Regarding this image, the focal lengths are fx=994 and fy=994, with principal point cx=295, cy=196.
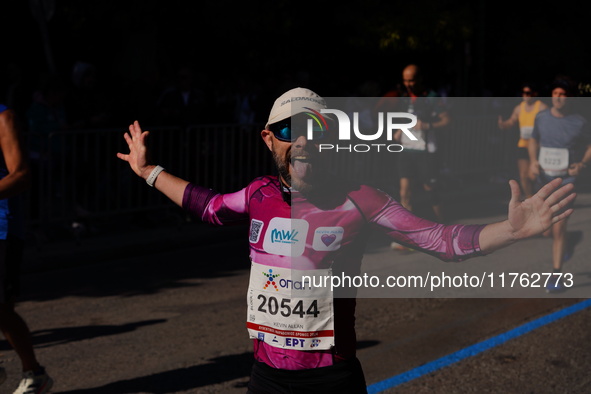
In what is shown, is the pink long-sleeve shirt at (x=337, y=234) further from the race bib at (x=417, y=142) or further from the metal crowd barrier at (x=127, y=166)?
the metal crowd barrier at (x=127, y=166)

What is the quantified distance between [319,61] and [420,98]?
1596 cm

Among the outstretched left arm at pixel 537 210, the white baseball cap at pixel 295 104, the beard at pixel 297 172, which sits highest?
the white baseball cap at pixel 295 104

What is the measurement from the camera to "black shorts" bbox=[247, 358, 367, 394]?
384cm

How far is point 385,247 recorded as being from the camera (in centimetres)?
1131

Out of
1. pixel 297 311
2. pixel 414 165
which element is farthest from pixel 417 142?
pixel 297 311

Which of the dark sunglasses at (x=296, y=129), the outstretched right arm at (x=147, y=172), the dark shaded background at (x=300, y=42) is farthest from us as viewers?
the dark shaded background at (x=300, y=42)

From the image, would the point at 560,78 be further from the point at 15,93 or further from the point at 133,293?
the point at 15,93

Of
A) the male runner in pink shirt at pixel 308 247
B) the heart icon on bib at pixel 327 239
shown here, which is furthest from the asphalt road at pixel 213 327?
the heart icon on bib at pixel 327 239

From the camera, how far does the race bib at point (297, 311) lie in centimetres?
386

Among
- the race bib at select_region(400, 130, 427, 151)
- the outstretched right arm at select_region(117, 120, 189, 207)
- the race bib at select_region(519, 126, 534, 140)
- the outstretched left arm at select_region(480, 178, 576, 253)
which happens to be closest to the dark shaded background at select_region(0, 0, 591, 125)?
the race bib at select_region(519, 126, 534, 140)

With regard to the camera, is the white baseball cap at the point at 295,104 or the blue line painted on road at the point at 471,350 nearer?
the white baseball cap at the point at 295,104

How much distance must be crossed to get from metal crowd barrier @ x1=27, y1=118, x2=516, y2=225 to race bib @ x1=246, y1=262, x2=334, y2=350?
24.6 ft

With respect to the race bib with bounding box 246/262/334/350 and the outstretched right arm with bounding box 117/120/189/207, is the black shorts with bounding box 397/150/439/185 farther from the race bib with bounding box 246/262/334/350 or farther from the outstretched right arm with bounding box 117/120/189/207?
the race bib with bounding box 246/262/334/350

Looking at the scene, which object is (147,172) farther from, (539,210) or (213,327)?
(213,327)
